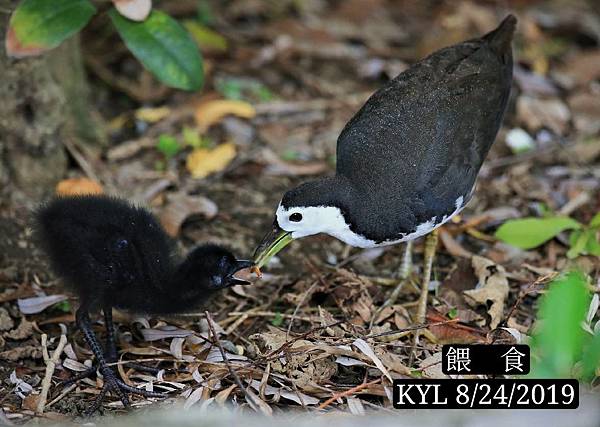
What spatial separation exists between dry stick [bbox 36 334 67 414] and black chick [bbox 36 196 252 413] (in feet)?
0.44

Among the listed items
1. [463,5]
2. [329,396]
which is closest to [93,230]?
[329,396]

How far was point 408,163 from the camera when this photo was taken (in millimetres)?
4332

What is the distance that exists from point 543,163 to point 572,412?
3.56m

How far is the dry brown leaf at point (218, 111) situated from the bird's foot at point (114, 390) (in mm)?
2528

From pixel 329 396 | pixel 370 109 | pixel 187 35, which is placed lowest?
pixel 329 396

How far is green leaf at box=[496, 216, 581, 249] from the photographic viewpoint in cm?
498

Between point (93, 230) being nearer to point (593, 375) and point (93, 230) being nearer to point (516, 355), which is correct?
point (516, 355)

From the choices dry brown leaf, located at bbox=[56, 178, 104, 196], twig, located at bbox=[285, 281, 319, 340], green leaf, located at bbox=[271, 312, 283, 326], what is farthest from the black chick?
dry brown leaf, located at bbox=[56, 178, 104, 196]

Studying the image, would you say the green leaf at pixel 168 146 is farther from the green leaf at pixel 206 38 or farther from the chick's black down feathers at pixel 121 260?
the chick's black down feathers at pixel 121 260

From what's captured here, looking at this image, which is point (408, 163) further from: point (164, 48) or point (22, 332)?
point (22, 332)

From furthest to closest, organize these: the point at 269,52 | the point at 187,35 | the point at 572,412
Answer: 1. the point at 269,52
2. the point at 187,35
3. the point at 572,412

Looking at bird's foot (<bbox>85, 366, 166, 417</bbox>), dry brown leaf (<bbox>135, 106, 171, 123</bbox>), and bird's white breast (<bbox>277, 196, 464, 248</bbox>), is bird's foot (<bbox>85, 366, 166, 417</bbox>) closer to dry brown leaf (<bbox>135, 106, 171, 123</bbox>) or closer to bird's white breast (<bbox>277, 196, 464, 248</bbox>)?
bird's white breast (<bbox>277, 196, 464, 248</bbox>)

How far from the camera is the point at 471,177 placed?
4.58m

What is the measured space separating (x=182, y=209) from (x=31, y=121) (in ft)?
3.32
